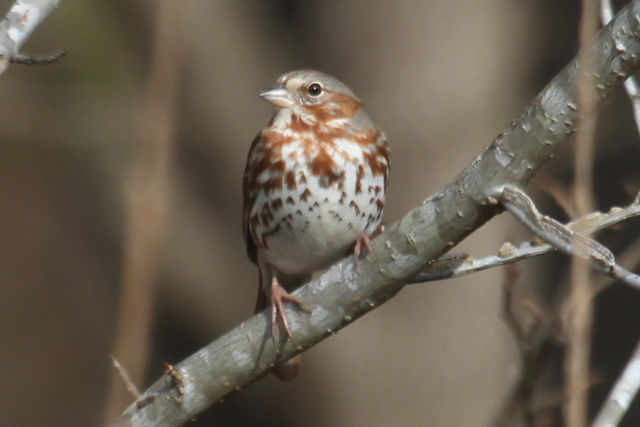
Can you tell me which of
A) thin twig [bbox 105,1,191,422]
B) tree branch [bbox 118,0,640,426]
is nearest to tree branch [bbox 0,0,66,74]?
thin twig [bbox 105,1,191,422]

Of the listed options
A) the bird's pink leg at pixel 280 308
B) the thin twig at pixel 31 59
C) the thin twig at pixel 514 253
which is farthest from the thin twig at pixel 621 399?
the thin twig at pixel 31 59

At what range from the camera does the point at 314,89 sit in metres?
4.69

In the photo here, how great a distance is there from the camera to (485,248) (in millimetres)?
7312

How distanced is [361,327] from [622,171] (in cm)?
206

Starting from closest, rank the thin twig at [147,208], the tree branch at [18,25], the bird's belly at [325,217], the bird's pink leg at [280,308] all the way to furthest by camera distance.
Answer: the thin twig at [147,208]
the tree branch at [18,25]
the bird's pink leg at [280,308]
the bird's belly at [325,217]

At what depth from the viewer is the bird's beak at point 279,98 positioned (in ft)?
15.1

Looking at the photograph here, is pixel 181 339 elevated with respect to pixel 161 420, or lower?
lower

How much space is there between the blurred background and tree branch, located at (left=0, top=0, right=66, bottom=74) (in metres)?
3.80

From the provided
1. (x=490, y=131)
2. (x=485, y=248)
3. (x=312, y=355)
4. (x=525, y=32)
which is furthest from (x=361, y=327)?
(x=525, y=32)

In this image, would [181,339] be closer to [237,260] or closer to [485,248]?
[237,260]

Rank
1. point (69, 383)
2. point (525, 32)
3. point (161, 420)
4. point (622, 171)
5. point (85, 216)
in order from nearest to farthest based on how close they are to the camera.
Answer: point (161, 420) → point (622, 171) → point (525, 32) → point (85, 216) → point (69, 383)

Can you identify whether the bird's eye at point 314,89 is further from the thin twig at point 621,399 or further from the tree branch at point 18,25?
the thin twig at point 621,399

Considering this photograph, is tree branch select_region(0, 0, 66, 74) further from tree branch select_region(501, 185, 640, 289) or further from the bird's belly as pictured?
the bird's belly

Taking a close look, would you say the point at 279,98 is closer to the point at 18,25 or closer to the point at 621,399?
the point at 18,25
